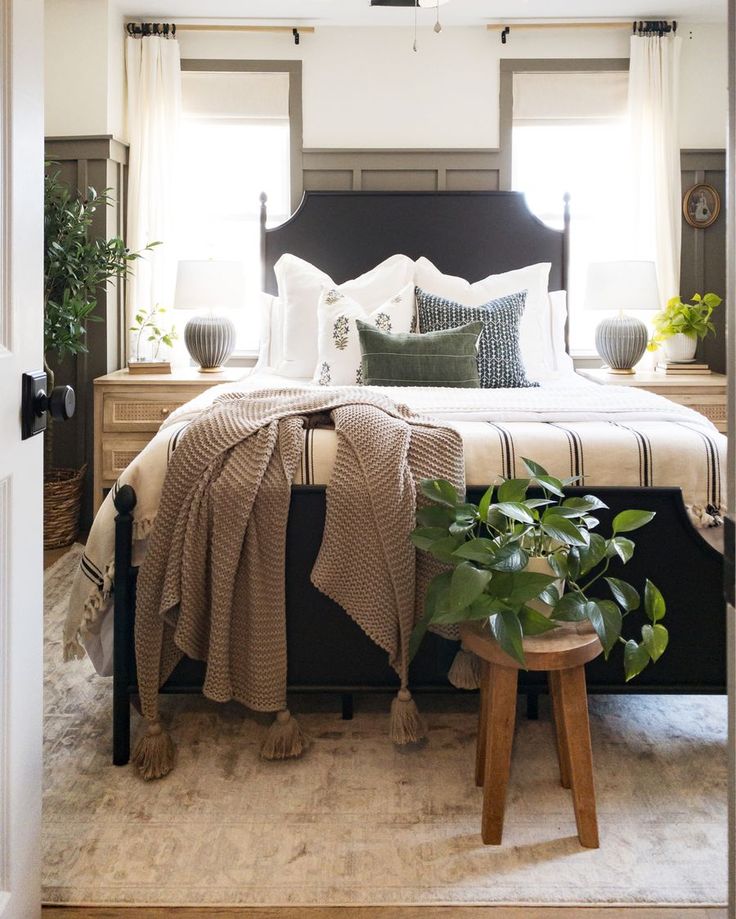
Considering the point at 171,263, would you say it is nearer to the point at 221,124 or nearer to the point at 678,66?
the point at 221,124

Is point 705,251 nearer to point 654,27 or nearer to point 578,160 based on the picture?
point 578,160

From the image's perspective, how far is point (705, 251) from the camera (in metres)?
4.81

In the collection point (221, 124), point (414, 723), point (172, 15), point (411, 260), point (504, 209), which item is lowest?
point (414, 723)

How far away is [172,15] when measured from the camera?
464 cm

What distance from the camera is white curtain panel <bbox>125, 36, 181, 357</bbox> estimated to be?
4703mm

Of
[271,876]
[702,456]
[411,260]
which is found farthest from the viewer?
[411,260]

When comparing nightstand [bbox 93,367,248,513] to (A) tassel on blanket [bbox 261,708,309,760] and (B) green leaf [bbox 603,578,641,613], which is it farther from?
(B) green leaf [bbox 603,578,641,613]

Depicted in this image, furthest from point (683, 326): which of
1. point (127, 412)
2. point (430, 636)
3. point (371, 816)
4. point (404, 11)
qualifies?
point (371, 816)

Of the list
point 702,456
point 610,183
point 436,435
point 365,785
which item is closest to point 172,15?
point 610,183

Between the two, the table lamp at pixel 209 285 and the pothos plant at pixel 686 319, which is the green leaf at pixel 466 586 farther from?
the pothos plant at pixel 686 319

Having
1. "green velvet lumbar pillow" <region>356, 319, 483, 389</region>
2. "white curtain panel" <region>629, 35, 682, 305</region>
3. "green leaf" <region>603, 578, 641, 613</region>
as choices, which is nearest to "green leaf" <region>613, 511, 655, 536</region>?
"green leaf" <region>603, 578, 641, 613</region>

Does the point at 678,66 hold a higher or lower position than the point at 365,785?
higher

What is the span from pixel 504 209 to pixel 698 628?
2941 mm

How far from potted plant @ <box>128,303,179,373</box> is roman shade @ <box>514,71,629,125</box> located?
2.10 m
